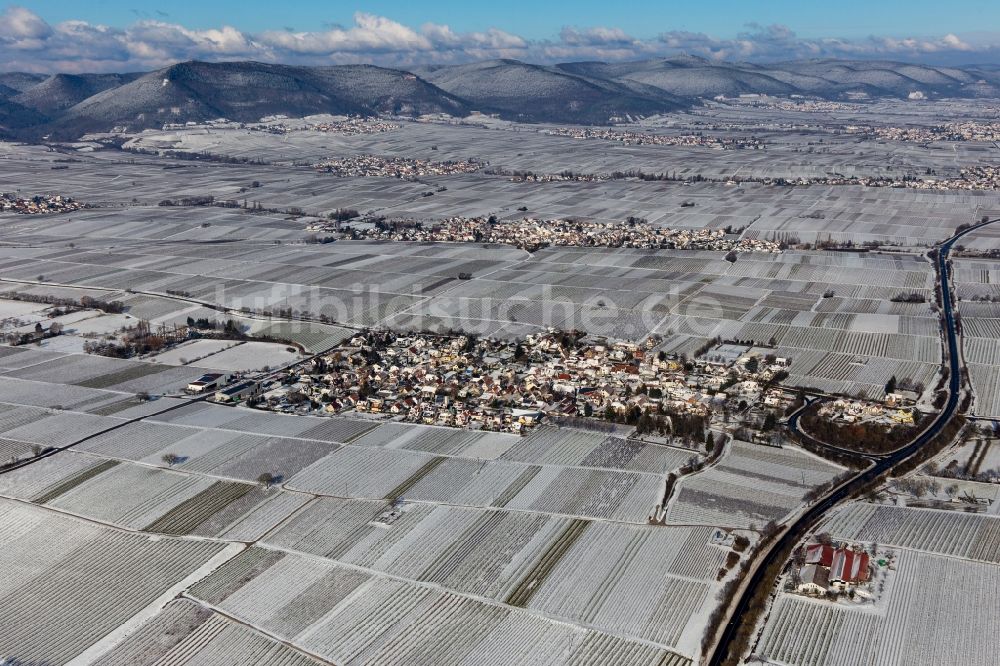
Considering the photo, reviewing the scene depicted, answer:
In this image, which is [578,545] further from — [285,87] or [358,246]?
[285,87]

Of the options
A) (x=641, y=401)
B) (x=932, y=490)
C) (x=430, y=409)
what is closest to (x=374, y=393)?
(x=430, y=409)

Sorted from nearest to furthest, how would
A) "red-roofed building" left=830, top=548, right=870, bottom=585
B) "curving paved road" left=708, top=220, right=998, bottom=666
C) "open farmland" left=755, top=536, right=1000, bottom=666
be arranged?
"open farmland" left=755, top=536, right=1000, bottom=666, "curving paved road" left=708, top=220, right=998, bottom=666, "red-roofed building" left=830, top=548, right=870, bottom=585

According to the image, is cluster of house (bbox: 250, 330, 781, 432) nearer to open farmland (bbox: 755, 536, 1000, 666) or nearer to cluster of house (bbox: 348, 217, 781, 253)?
open farmland (bbox: 755, 536, 1000, 666)

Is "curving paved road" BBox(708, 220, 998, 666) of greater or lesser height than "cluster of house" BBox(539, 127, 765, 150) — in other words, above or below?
below

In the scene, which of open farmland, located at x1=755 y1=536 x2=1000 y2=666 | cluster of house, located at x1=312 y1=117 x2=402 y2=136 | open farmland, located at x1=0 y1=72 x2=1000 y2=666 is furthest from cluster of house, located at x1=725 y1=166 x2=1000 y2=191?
open farmland, located at x1=755 y1=536 x2=1000 y2=666

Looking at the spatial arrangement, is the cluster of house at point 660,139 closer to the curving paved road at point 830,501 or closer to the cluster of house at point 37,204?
the cluster of house at point 37,204

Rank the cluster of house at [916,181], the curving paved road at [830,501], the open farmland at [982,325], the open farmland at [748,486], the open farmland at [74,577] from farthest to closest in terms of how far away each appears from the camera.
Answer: the cluster of house at [916,181] < the open farmland at [982,325] < the open farmland at [748,486] < the open farmland at [74,577] < the curving paved road at [830,501]

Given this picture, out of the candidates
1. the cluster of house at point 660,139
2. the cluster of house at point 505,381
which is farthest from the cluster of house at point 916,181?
the cluster of house at point 505,381

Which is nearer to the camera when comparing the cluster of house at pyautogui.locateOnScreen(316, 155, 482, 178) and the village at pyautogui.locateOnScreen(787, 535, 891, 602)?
the village at pyautogui.locateOnScreen(787, 535, 891, 602)
